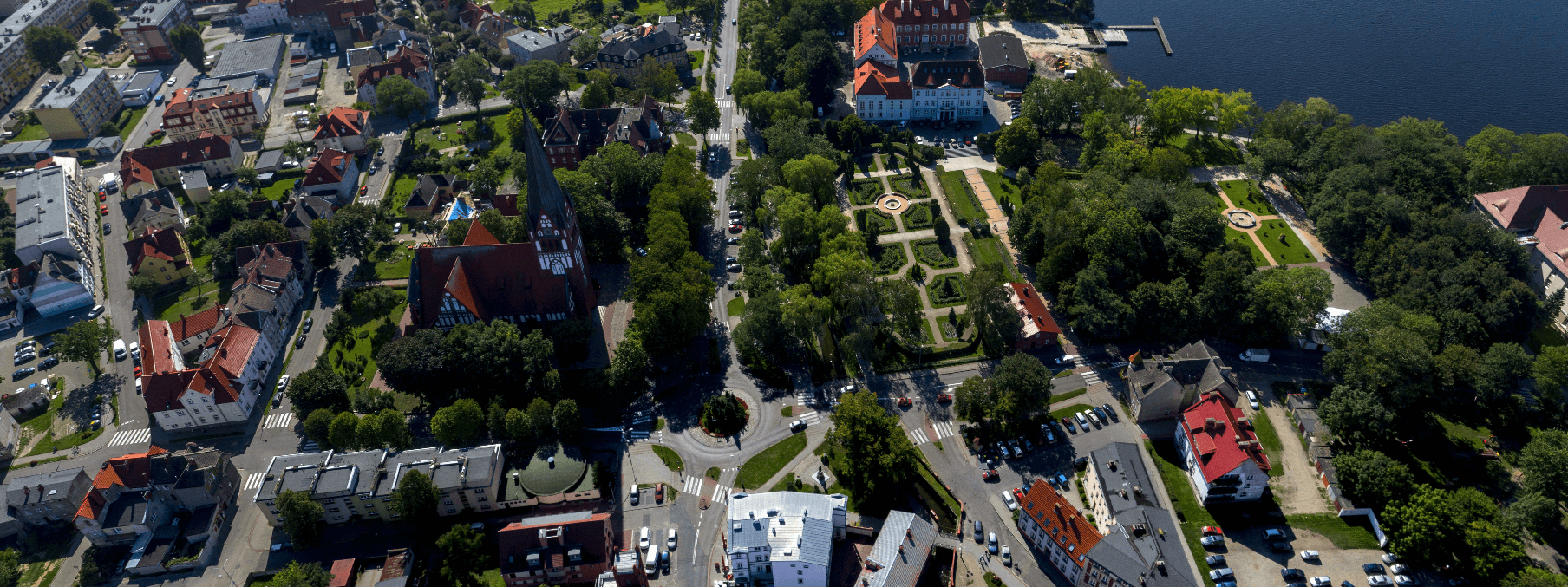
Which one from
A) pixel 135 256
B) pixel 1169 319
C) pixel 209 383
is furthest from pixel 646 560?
pixel 135 256

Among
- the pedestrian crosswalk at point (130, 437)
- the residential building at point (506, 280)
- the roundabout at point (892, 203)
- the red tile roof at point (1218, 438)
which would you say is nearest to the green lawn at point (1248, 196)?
the roundabout at point (892, 203)

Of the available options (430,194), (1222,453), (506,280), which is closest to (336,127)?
(430,194)

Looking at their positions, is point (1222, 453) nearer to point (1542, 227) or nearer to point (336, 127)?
point (1542, 227)

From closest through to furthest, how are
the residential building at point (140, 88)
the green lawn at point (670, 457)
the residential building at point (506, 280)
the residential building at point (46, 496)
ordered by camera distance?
the residential building at point (46, 496) → the green lawn at point (670, 457) → the residential building at point (506, 280) → the residential building at point (140, 88)

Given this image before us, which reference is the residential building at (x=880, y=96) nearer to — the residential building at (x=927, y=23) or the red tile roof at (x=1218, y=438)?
the residential building at (x=927, y=23)

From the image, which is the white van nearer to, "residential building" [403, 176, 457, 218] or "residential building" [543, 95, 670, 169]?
"residential building" [543, 95, 670, 169]

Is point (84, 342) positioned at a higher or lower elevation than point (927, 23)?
lower
